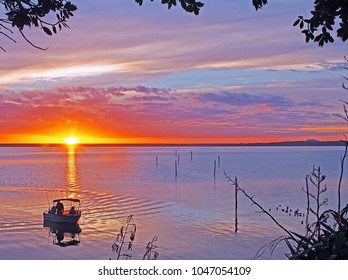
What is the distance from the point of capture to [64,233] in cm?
3281

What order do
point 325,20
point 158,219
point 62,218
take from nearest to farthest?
point 325,20 < point 62,218 < point 158,219

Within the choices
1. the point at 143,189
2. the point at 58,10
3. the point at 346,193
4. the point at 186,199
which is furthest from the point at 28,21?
the point at 143,189

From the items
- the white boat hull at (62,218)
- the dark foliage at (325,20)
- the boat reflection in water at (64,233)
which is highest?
the dark foliage at (325,20)

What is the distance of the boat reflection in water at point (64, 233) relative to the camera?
1190 inches

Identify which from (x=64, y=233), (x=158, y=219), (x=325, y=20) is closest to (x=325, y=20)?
(x=325, y=20)

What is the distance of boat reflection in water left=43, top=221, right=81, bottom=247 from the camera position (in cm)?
3023

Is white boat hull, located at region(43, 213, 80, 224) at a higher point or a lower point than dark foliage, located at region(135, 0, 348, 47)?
lower

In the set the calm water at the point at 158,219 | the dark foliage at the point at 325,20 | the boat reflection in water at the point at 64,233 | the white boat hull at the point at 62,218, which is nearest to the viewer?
the dark foliage at the point at 325,20

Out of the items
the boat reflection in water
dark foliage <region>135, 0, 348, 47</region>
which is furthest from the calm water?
dark foliage <region>135, 0, 348, 47</region>

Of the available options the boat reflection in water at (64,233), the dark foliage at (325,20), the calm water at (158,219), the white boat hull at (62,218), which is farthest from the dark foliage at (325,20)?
the white boat hull at (62,218)

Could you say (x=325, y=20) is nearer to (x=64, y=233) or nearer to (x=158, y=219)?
(x=64, y=233)

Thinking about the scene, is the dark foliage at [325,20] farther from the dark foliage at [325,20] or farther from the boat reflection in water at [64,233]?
the boat reflection in water at [64,233]

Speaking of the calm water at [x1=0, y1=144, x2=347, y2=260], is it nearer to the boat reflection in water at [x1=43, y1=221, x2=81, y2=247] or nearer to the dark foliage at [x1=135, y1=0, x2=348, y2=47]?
the boat reflection in water at [x1=43, y1=221, x2=81, y2=247]

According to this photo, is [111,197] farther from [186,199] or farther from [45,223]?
[45,223]
